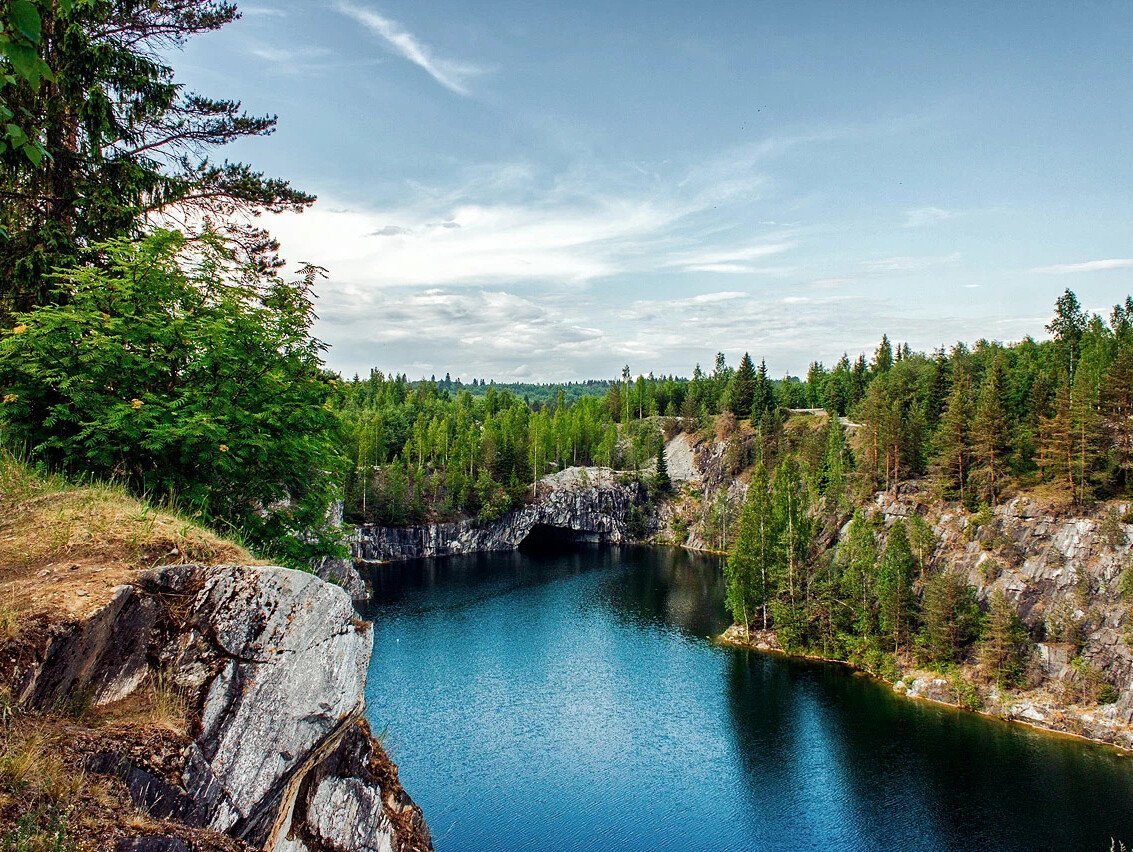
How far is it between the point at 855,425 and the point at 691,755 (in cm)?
6555

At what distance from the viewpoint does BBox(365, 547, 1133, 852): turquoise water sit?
98.8 ft

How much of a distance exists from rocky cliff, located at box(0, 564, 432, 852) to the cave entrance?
95.9 meters

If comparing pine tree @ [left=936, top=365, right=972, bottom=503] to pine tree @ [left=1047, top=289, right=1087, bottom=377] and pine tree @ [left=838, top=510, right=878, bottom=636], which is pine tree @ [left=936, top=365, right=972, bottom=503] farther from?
pine tree @ [left=1047, top=289, right=1087, bottom=377]

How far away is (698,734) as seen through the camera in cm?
3950

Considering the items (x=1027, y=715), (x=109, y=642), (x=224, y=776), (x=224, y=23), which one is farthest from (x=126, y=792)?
Result: (x=1027, y=715)

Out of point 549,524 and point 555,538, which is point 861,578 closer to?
point 549,524

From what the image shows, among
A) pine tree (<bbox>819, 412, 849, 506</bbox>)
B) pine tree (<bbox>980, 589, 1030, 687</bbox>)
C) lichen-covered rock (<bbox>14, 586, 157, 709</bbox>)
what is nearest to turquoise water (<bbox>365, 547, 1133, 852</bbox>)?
pine tree (<bbox>980, 589, 1030, 687</bbox>)

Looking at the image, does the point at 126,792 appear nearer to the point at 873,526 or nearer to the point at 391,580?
the point at 873,526

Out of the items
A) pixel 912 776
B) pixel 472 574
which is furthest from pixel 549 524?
pixel 912 776

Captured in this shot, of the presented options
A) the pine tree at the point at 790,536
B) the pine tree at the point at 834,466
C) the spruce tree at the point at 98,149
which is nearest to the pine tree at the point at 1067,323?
the pine tree at the point at 834,466

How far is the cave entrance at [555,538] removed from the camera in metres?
105

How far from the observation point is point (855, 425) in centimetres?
9225

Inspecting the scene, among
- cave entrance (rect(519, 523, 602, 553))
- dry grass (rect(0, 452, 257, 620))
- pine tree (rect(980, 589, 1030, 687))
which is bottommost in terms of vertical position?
cave entrance (rect(519, 523, 602, 553))

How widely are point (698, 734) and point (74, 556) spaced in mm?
37972
